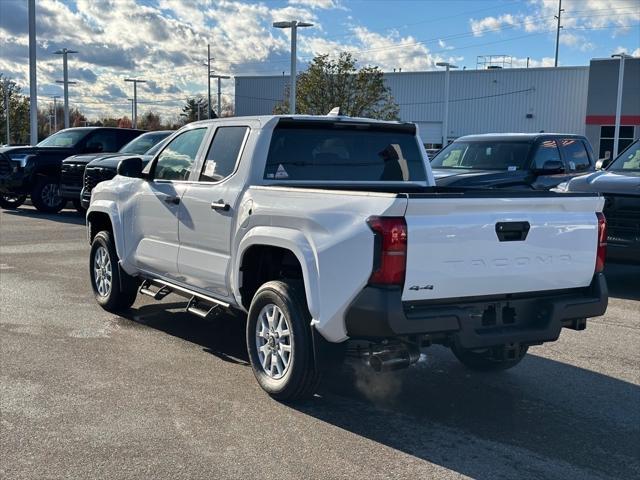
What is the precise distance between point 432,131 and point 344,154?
170 ft

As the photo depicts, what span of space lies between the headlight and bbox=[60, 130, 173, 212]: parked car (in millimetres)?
1527

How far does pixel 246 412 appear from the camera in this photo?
4.82m

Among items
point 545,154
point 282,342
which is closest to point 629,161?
point 545,154

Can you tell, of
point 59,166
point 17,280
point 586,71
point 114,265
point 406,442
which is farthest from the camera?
point 586,71

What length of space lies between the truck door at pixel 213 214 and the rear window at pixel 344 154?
32cm

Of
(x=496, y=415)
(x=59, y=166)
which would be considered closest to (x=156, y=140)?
(x=59, y=166)

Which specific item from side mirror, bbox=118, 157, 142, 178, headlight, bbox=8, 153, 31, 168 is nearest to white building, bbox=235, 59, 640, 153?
headlight, bbox=8, 153, 31, 168

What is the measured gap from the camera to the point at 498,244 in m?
4.43

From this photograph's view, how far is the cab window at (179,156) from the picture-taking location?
6.32 metres

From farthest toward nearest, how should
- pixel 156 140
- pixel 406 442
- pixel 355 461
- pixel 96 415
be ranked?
pixel 156 140 → pixel 96 415 → pixel 406 442 → pixel 355 461

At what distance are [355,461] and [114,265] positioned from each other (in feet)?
13.4

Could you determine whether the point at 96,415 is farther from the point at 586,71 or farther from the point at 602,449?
the point at 586,71

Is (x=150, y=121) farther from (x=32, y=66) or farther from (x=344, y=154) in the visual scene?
(x=344, y=154)

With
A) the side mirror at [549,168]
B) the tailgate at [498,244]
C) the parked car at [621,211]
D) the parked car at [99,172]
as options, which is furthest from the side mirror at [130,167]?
the parked car at [99,172]
